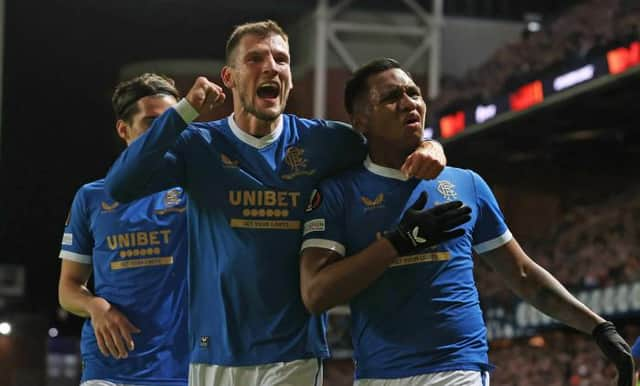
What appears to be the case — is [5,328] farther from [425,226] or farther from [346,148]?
[425,226]

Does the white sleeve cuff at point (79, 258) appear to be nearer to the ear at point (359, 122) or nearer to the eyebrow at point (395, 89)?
the ear at point (359, 122)

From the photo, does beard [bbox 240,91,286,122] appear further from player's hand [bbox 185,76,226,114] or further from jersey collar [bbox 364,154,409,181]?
jersey collar [bbox 364,154,409,181]

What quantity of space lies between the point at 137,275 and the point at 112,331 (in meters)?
0.42

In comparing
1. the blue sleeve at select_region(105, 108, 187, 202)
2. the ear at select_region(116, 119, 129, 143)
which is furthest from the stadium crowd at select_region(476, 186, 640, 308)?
the blue sleeve at select_region(105, 108, 187, 202)

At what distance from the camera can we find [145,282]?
5.23m

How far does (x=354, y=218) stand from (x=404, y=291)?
32cm

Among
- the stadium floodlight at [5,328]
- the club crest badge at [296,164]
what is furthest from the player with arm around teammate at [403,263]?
the stadium floodlight at [5,328]

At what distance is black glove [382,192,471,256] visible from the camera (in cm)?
402

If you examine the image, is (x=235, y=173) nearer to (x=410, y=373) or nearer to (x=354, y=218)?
(x=354, y=218)

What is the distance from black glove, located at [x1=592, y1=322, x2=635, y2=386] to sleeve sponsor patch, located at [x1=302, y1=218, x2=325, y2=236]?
3.74ft

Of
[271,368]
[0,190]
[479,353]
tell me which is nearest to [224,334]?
[271,368]

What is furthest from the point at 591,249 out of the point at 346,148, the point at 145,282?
the point at 346,148

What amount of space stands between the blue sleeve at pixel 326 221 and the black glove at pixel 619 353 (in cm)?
105

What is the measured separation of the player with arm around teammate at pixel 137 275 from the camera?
5.19 meters
